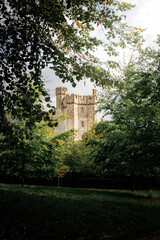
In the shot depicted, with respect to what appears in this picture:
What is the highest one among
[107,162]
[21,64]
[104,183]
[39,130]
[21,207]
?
[21,64]

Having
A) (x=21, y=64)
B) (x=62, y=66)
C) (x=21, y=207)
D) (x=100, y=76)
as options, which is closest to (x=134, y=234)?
(x=21, y=207)

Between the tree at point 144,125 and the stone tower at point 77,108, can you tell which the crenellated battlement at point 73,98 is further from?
the tree at point 144,125

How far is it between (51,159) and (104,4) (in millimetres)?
10056

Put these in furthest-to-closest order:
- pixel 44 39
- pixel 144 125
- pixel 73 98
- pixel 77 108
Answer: pixel 77 108 → pixel 73 98 → pixel 144 125 → pixel 44 39

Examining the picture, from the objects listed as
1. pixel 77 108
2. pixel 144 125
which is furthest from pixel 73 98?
pixel 144 125

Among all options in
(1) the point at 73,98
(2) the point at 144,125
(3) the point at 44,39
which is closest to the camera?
(3) the point at 44,39

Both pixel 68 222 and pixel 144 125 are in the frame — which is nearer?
pixel 68 222

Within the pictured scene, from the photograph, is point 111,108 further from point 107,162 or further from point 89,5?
point 89,5

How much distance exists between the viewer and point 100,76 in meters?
6.45

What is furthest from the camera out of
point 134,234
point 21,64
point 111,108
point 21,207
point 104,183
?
Answer: point 104,183

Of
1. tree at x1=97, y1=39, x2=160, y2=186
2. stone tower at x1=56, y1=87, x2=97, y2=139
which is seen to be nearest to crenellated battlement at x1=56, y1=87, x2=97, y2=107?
stone tower at x1=56, y1=87, x2=97, y2=139

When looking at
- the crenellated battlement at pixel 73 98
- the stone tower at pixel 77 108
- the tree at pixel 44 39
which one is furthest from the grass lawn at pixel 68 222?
the crenellated battlement at pixel 73 98

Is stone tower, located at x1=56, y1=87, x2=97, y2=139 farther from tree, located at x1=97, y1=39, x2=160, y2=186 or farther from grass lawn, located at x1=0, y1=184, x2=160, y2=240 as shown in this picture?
grass lawn, located at x1=0, y1=184, x2=160, y2=240

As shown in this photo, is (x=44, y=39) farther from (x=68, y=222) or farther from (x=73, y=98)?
(x=73, y=98)
